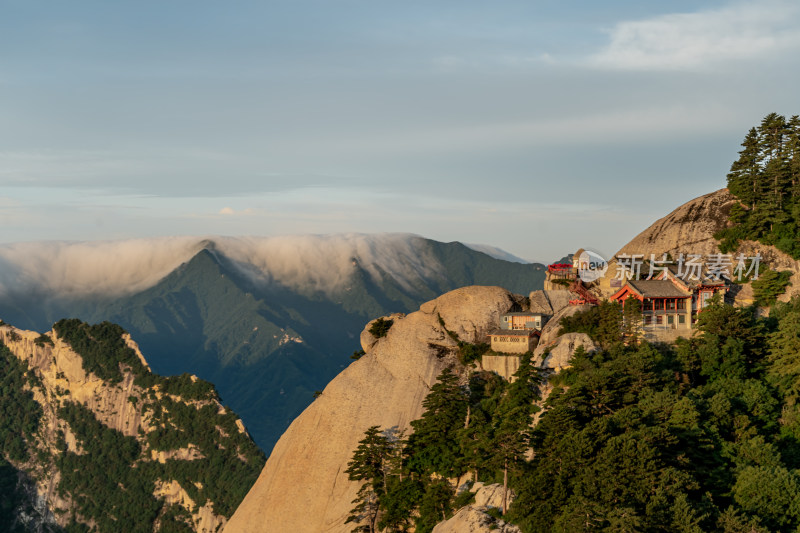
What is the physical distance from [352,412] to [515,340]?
17.3m

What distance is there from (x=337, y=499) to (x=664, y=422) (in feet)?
102

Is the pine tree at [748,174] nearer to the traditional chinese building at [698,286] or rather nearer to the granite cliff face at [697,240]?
the granite cliff face at [697,240]

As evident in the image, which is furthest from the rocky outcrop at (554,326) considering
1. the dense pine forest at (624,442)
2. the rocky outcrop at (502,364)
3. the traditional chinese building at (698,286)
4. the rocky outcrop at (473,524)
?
the rocky outcrop at (473,524)

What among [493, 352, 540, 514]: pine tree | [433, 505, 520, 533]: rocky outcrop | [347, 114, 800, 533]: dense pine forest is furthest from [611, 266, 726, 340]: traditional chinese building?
[433, 505, 520, 533]: rocky outcrop

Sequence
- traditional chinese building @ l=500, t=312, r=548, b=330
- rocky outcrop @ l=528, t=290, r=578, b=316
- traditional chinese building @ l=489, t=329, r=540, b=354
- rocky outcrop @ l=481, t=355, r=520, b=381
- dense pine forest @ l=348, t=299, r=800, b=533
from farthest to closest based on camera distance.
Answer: rocky outcrop @ l=528, t=290, r=578, b=316 → traditional chinese building @ l=500, t=312, r=548, b=330 → traditional chinese building @ l=489, t=329, r=540, b=354 → rocky outcrop @ l=481, t=355, r=520, b=381 → dense pine forest @ l=348, t=299, r=800, b=533

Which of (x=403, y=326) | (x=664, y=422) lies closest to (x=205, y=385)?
(x=403, y=326)

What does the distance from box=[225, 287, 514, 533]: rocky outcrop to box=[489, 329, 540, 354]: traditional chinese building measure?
7.69 feet

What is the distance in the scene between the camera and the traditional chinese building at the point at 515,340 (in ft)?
263

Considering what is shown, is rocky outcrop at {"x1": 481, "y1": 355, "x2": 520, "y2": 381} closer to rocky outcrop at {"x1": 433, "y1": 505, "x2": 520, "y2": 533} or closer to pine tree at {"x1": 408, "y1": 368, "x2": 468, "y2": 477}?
pine tree at {"x1": 408, "y1": 368, "x2": 468, "y2": 477}

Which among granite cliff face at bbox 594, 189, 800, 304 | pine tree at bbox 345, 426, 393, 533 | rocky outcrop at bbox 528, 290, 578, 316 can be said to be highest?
granite cliff face at bbox 594, 189, 800, 304

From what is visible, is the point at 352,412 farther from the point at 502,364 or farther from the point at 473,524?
the point at 473,524

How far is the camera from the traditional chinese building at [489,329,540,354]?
3159 inches

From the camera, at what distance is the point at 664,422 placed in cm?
6188

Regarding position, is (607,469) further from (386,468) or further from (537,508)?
(386,468)
